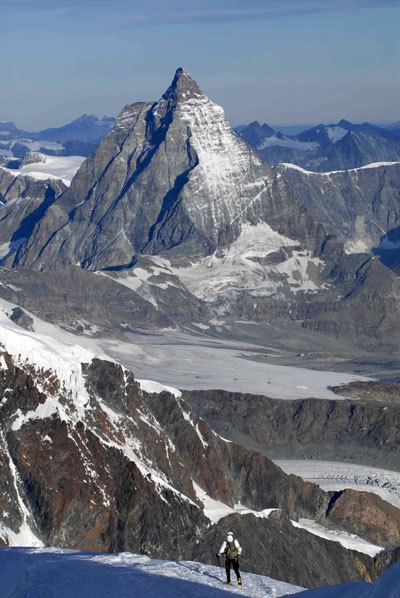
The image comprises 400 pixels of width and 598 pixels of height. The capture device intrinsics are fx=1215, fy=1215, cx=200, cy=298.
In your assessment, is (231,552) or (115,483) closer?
(231,552)

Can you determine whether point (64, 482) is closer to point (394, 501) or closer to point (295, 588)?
point (295, 588)

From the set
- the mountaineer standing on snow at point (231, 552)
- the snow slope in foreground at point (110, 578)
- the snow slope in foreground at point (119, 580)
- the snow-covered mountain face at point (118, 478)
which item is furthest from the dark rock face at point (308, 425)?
the mountaineer standing on snow at point (231, 552)

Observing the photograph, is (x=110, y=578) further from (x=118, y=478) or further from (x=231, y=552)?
(x=118, y=478)

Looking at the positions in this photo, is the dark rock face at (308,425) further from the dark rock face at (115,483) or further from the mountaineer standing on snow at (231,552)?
the mountaineer standing on snow at (231,552)

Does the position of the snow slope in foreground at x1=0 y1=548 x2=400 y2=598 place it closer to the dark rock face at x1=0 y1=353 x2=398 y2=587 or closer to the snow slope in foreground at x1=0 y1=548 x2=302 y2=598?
the snow slope in foreground at x1=0 y1=548 x2=302 y2=598

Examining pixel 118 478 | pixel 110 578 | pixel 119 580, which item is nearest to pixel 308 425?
pixel 118 478

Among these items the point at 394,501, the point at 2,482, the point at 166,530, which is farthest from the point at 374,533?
the point at 2,482
